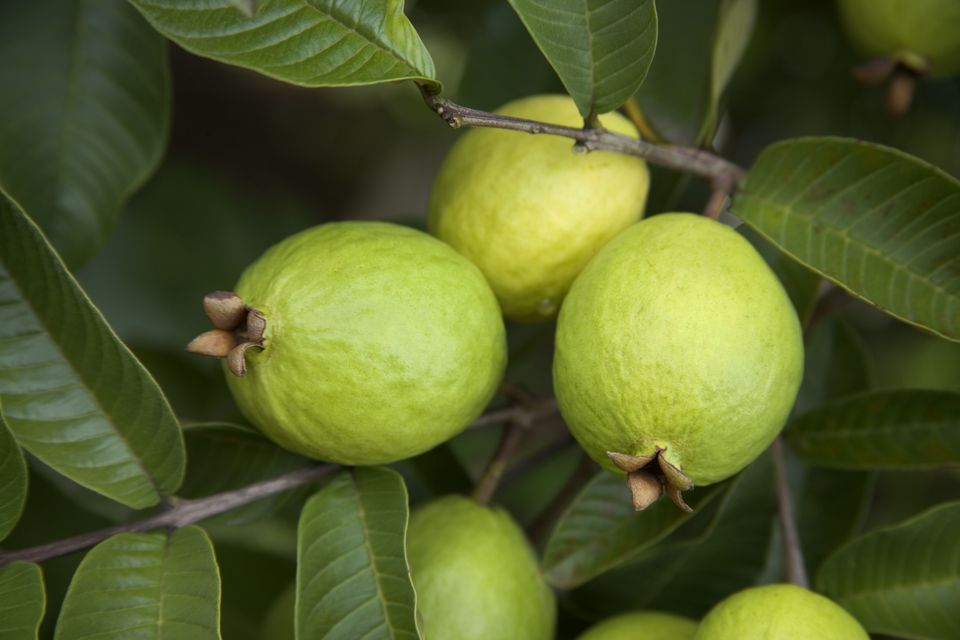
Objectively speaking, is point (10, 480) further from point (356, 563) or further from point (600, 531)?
point (600, 531)

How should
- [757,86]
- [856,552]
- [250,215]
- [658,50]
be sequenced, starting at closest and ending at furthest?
[856,552]
[658,50]
[757,86]
[250,215]

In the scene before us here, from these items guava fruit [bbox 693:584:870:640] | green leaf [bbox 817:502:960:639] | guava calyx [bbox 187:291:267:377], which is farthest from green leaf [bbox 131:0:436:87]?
green leaf [bbox 817:502:960:639]

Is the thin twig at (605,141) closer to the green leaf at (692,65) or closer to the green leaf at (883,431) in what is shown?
the green leaf at (692,65)

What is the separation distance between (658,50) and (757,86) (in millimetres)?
713

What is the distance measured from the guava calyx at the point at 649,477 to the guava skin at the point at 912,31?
92cm

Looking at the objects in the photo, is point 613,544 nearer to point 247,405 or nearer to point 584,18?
point 247,405

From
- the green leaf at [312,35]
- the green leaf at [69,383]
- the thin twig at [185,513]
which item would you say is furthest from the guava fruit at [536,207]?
the green leaf at [69,383]

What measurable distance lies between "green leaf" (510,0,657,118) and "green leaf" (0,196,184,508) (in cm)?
60

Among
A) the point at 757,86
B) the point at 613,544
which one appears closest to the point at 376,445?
the point at 613,544

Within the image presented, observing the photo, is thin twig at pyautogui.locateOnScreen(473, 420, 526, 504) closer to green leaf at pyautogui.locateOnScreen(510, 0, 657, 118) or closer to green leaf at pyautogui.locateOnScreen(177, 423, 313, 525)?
green leaf at pyautogui.locateOnScreen(177, 423, 313, 525)

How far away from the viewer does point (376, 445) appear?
1195mm

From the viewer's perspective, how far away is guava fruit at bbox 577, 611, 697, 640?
1331 mm

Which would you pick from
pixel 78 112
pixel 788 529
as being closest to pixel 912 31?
pixel 788 529

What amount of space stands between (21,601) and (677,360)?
77cm
